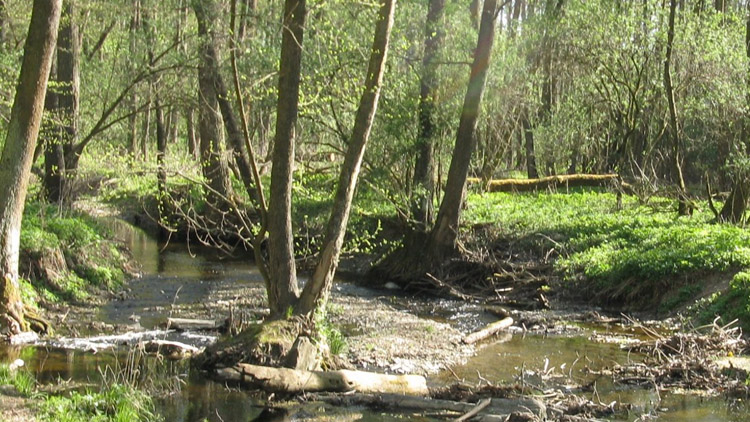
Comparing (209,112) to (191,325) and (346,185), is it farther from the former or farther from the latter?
(346,185)

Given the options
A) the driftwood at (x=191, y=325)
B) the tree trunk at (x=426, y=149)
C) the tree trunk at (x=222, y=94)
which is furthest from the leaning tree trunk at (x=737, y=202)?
the driftwood at (x=191, y=325)

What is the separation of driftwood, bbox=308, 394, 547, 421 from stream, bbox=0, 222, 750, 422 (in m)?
0.21

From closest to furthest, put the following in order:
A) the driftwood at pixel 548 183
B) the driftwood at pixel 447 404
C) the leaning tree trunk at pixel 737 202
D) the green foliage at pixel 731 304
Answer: the driftwood at pixel 447 404 < the green foliage at pixel 731 304 < the leaning tree trunk at pixel 737 202 < the driftwood at pixel 548 183

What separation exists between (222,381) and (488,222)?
40.8ft

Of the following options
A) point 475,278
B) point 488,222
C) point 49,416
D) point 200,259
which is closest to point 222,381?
point 49,416

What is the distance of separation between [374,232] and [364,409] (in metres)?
9.95

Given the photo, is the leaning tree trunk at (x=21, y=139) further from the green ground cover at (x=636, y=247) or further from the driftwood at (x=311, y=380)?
the green ground cover at (x=636, y=247)

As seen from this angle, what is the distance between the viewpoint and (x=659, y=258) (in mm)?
17266

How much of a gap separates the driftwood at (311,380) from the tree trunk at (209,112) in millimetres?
7077

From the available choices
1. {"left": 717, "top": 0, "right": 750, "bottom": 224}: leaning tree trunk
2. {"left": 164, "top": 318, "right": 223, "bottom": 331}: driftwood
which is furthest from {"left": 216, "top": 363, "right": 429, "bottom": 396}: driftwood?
{"left": 717, "top": 0, "right": 750, "bottom": 224}: leaning tree trunk

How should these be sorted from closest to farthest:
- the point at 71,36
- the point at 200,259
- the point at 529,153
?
1. the point at 71,36
2. the point at 200,259
3. the point at 529,153

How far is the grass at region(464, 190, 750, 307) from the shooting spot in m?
16.8

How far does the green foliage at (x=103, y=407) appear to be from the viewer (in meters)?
8.07

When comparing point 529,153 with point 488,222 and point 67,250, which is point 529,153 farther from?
point 67,250
